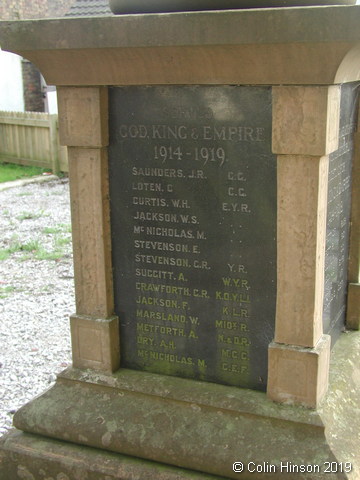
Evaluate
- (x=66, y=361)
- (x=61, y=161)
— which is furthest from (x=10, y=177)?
(x=66, y=361)

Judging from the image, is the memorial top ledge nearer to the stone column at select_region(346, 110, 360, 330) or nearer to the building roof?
the stone column at select_region(346, 110, 360, 330)

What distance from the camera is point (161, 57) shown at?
2.64m

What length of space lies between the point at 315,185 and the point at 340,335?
125 cm

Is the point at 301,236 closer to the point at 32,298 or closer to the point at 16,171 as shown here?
the point at 32,298

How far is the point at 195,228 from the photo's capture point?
2.89 m

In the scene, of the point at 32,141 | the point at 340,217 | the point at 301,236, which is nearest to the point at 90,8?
the point at 32,141

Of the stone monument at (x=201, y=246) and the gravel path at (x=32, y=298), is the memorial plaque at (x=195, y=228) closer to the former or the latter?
the stone monument at (x=201, y=246)

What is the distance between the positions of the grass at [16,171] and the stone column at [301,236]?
435 inches

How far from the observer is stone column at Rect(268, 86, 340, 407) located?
8.27 ft

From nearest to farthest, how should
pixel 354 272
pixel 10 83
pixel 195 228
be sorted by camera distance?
pixel 195 228 → pixel 354 272 → pixel 10 83

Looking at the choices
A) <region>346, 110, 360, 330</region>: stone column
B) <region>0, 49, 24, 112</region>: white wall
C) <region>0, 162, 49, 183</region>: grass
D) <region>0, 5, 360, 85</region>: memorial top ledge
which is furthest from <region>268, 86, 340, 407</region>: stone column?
<region>0, 49, 24, 112</region>: white wall

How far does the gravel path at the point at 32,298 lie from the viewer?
4.59 m

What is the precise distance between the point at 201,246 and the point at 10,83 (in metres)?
15.3

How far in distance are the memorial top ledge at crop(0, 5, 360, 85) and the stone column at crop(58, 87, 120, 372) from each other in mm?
143
